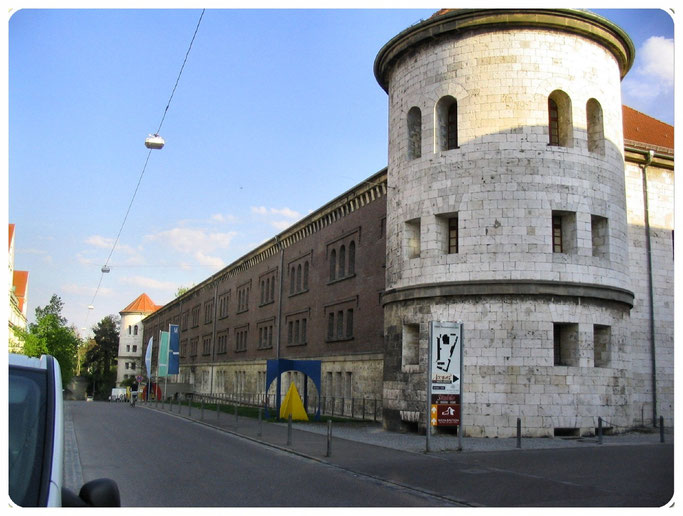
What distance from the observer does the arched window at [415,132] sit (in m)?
26.3

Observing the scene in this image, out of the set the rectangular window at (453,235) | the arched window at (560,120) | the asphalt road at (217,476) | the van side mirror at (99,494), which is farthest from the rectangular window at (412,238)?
the van side mirror at (99,494)

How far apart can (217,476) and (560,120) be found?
17576mm

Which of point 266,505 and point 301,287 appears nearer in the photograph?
point 266,505

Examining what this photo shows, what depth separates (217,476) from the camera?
13305 mm

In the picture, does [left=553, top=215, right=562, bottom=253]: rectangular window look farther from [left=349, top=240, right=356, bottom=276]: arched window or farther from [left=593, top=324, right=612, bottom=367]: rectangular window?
[left=349, top=240, right=356, bottom=276]: arched window

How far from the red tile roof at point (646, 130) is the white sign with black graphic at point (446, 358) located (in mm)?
18020

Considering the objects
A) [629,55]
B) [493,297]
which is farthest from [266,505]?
[629,55]

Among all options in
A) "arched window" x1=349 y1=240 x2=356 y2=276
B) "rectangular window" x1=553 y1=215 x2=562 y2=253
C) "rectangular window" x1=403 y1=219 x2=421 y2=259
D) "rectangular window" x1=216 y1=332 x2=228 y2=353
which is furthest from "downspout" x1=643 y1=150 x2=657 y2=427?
"rectangular window" x1=216 y1=332 x2=228 y2=353

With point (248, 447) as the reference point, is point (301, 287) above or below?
above

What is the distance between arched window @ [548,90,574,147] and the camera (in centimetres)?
2427

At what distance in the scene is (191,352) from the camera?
85.1 meters

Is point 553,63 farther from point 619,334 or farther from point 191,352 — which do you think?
point 191,352

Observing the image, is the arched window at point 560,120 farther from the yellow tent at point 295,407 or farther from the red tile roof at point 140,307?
the red tile roof at point 140,307

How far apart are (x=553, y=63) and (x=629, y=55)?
4436mm
